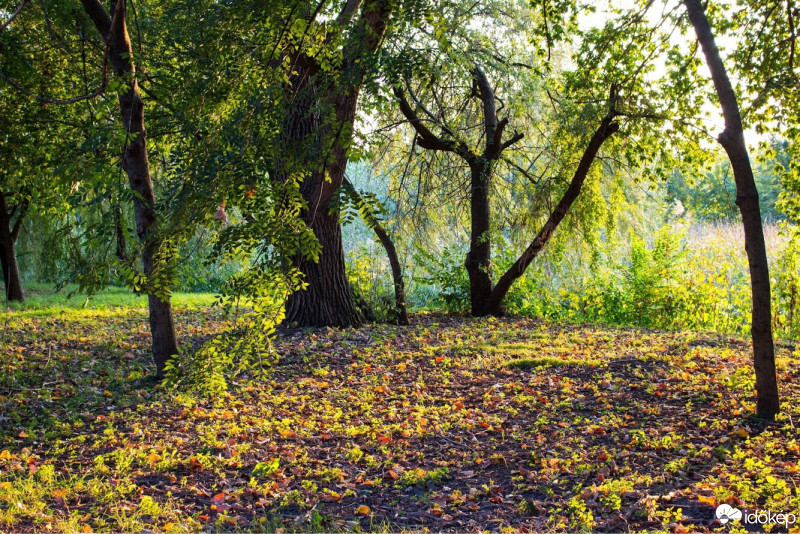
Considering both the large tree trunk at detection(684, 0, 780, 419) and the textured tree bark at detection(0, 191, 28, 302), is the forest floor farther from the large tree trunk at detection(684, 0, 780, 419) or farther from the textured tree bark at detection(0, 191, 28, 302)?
the textured tree bark at detection(0, 191, 28, 302)

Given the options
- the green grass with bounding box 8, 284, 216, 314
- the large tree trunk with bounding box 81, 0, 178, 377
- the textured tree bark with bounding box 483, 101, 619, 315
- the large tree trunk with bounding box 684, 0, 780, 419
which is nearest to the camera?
the large tree trunk with bounding box 684, 0, 780, 419

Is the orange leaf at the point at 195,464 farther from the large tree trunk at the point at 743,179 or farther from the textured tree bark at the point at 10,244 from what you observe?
the textured tree bark at the point at 10,244

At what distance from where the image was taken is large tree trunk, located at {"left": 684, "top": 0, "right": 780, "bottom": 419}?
4.16 m

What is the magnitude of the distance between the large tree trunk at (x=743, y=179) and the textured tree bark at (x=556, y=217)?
11.4ft

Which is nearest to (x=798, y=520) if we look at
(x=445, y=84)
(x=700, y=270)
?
(x=700, y=270)

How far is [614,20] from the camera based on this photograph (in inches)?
247

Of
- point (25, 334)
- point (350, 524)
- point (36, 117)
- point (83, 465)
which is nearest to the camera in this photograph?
point (350, 524)

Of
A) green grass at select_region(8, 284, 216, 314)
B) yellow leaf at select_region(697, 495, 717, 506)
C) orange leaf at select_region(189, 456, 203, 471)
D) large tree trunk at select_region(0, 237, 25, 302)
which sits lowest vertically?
orange leaf at select_region(189, 456, 203, 471)

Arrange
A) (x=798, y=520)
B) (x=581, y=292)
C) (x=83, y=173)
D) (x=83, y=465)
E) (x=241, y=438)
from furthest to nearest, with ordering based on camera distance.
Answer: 1. (x=581, y=292)
2. (x=241, y=438)
3. (x=83, y=465)
4. (x=83, y=173)
5. (x=798, y=520)

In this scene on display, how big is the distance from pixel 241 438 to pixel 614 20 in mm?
5250

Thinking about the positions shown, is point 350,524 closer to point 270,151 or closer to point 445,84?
point 270,151

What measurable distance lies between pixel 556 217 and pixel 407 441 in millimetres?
5846

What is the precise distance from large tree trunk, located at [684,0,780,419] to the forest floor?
712 mm

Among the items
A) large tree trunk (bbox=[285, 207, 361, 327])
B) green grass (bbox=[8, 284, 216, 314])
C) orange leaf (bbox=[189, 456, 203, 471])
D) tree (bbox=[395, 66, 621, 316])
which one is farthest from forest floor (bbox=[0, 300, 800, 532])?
green grass (bbox=[8, 284, 216, 314])
